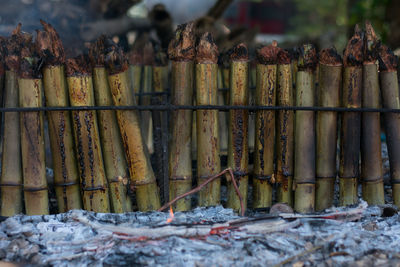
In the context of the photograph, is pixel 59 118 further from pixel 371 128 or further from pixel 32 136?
pixel 371 128

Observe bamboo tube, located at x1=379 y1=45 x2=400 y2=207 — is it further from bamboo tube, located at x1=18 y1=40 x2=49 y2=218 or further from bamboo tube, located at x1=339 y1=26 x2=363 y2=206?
bamboo tube, located at x1=18 y1=40 x2=49 y2=218

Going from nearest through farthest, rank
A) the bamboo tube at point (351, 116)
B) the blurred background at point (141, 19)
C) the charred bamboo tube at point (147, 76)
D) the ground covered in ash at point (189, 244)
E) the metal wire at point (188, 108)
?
1. the ground covered in ash at point (189, 244)
2. the metal wire at point (188, 108)
3. the bamboo tube at point (351, 116)
4. the charred bamboo tube at point (147, 76)
5. the blurred background at point (141, 19)

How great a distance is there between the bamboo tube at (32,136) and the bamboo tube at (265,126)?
1263 millimetres

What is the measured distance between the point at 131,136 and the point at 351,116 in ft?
4.28

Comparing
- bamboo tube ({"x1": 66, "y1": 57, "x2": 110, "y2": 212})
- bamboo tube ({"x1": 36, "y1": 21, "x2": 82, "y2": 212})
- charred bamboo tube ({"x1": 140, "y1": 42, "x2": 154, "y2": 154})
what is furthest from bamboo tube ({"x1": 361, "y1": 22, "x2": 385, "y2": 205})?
charred bamboo tube ({"x1": 140, "y1": 42, "x2": 154, "y2": 154})

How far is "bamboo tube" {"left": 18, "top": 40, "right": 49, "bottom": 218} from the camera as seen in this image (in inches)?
87.7

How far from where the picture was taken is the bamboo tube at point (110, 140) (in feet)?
7.68

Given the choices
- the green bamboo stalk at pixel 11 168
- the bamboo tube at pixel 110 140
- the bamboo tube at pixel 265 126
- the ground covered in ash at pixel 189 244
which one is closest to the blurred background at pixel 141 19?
the bamboo tube at pixel 265 126

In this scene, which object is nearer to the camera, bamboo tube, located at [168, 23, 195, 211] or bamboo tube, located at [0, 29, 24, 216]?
bamboo tube, located at [0, 29, 24, 216]

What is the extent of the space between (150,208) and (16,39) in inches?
50.2

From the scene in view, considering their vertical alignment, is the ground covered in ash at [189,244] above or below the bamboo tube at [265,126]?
below

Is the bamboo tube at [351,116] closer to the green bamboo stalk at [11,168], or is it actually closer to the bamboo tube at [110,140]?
the bamboo tube at [110,140]

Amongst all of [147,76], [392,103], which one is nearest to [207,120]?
[392,103]

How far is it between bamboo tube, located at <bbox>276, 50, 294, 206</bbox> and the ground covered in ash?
35cm
